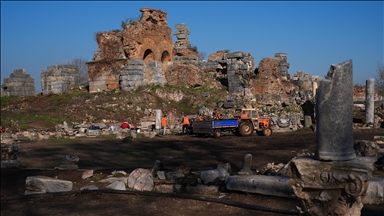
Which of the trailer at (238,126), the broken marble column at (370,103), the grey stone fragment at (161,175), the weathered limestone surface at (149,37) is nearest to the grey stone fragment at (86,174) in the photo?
the grey stone fragment at (161,175)

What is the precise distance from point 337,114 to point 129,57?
91.9 ft

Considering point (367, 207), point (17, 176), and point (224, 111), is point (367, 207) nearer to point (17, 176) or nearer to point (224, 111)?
point (17, 176)

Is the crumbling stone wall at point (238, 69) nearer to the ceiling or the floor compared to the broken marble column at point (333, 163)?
nearer to the ceiling

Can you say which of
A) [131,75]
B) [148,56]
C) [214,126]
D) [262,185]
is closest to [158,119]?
[214,126]

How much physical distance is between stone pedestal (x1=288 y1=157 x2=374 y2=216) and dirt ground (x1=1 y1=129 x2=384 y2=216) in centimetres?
289

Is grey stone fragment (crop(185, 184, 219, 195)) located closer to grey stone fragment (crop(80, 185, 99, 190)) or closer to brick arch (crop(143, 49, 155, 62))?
grey stone fragment (crop(80, 185, 99, 190))

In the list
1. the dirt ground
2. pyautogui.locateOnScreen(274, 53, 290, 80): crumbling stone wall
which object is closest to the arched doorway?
pyautogui.locateOnScreen(274, 53, 290, 80): crumbling stone wall

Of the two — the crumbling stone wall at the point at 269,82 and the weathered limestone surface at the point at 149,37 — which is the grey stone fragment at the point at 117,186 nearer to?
the crumbling stone wall at the point at 269,82

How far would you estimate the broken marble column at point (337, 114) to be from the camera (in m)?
4.77

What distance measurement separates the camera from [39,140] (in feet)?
69.1

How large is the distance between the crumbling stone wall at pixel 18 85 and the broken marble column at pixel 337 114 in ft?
117

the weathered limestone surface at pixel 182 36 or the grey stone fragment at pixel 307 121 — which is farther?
the weathered limestone surface at pixel 182 36

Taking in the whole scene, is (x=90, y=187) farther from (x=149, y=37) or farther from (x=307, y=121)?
(x=149, y=37)

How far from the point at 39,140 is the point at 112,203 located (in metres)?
13.2
